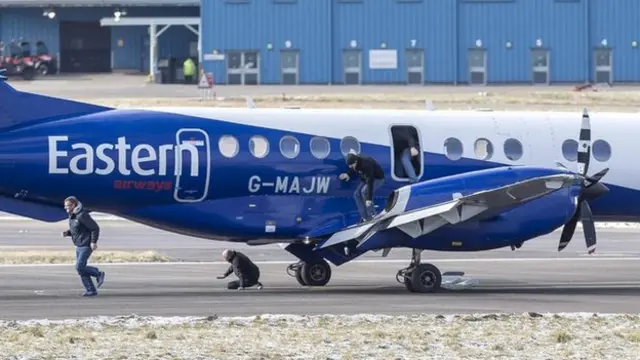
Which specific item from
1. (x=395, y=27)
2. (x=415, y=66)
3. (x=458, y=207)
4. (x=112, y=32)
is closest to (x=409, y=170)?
(x=458, y=207)

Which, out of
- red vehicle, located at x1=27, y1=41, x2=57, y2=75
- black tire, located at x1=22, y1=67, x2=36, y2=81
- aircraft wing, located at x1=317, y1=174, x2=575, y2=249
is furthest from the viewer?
red vehicle, located at x1=27, y1=41, x2=57, y2=75

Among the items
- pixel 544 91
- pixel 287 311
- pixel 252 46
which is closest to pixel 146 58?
pixel 252 46

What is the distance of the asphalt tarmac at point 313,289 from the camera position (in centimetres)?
2262

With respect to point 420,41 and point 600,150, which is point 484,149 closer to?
point 600,150

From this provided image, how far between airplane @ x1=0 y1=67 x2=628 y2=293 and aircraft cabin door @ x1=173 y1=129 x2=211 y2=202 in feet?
0.06

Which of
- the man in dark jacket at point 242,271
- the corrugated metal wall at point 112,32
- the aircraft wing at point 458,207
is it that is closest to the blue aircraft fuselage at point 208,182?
the aircraft wing at point 458,207

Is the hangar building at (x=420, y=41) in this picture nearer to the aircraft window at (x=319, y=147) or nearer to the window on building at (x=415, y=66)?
the window on building at (x=415, y=66)

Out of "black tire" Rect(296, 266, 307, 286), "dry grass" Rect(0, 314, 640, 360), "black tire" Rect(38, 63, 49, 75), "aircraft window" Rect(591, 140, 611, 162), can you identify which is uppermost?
"black tire" Rect(38, 63, 49, 75)

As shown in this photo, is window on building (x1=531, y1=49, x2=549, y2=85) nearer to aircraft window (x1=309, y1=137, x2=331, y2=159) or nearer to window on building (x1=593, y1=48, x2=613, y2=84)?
window on building (x1=593, y1=48, x2=613, y2=84)

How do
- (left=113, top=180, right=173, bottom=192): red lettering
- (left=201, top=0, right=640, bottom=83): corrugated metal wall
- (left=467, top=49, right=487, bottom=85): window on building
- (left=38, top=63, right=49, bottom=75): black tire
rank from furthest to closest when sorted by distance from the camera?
1. (left=38, top=63, right=49, bottom=75): black tire
2. (left=467, top=49, right=487, bottom=85): window on building
3. (left=201, top=0, right=640, bottom=83): corrugated metal wall
4. (left=113, top=180, right=173, bottom=192): red lettering

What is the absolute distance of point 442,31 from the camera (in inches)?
3063

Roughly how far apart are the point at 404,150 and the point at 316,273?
2942mm

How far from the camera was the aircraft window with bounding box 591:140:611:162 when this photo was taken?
27.9 m

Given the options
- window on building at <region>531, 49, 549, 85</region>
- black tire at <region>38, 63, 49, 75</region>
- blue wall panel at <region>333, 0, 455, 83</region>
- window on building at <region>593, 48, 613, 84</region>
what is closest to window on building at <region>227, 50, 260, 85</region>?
blue wall panel at <region>333, 0, 455, 83</region>
